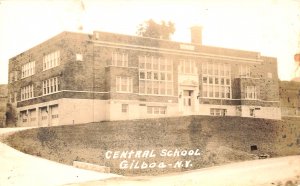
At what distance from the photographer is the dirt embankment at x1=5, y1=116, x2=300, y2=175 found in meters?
12.4

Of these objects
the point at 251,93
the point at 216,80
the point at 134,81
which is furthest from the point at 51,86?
the point at 251,93

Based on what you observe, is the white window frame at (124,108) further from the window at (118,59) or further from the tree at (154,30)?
the tree at (154,30)

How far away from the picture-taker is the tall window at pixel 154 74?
13625 millimetres

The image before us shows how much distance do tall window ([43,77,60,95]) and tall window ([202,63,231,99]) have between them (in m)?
4.69

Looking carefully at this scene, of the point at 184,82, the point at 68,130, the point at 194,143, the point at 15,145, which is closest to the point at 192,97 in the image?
the point at 184,82

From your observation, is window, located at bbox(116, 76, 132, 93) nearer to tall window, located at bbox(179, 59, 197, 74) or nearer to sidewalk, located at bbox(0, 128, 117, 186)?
tall window, located at bbox(179, 59, 197, 74)

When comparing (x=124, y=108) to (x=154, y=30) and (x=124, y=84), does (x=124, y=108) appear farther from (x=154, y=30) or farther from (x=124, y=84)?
(x=154, y=30)

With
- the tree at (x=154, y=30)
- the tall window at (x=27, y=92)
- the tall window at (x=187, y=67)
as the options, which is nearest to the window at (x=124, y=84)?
the tree at (x=154, y=30)

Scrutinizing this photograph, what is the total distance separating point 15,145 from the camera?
12297 millimetres

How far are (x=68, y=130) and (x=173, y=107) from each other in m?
3.43

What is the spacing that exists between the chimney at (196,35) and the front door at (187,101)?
1600 millimetres

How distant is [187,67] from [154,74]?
1.14 m

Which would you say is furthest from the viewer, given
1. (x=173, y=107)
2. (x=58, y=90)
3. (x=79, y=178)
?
(x=173, y=107)

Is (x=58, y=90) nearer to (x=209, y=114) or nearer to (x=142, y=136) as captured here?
(x=142, y=136)
